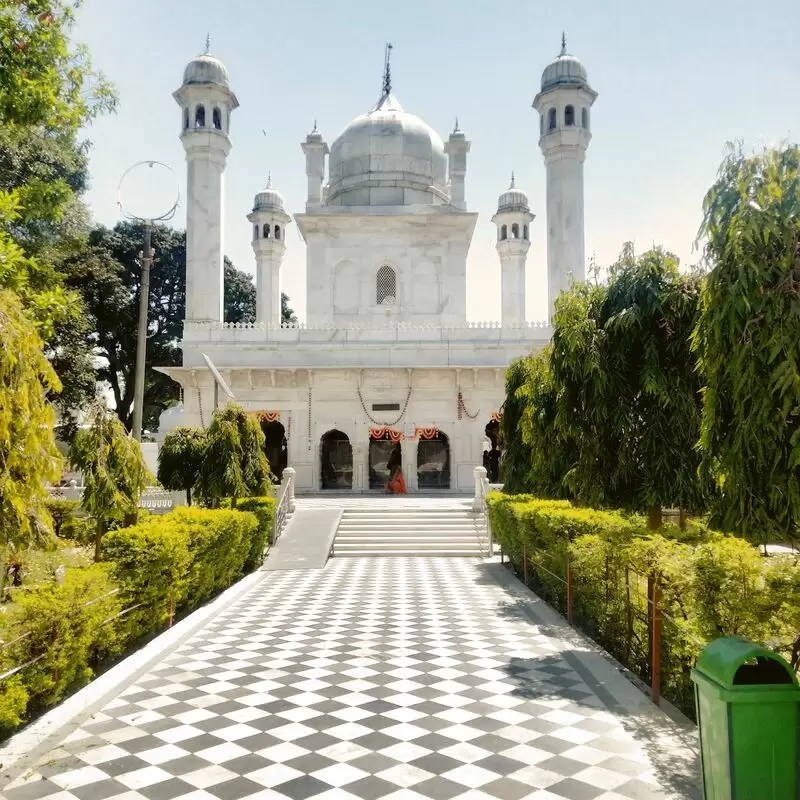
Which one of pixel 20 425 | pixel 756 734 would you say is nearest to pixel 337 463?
pixel 20 425

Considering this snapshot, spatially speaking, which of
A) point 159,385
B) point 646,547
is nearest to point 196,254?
point 159,385

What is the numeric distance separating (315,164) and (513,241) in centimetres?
1072

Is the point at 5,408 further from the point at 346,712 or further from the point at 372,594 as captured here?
the point at 372,594

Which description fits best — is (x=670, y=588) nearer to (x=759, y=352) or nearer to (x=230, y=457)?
(x=759, y=352)

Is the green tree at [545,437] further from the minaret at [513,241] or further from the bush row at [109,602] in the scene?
the minaret at [513,241]

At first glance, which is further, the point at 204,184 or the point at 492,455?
the point at 492,455

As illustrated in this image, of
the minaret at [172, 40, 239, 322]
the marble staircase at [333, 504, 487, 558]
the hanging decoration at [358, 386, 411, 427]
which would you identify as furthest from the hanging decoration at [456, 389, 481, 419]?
the minaret at [172, 40, 239, 322]

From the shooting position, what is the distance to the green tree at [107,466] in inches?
510

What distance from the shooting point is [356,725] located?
6148mm

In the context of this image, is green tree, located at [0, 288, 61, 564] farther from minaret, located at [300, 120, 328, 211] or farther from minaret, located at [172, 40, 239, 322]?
minaret, located at [300, 120, 328, 211]

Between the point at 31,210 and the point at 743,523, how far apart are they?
9.47 meters

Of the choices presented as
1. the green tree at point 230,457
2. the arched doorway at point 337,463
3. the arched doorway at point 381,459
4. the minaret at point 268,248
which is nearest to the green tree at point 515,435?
the green tree at point 230,457

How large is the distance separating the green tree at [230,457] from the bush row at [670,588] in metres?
6.50

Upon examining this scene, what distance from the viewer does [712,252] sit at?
5.30 meters
